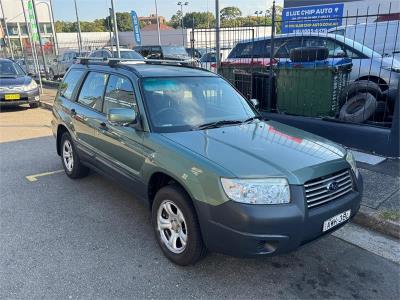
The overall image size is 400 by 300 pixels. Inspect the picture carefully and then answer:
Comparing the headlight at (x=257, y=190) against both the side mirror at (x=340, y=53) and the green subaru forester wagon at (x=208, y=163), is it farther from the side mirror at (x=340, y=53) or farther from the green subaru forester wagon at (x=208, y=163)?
the side mirror at (x=340, y=53)

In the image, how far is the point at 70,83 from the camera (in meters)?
5.29

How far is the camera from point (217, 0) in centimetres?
779

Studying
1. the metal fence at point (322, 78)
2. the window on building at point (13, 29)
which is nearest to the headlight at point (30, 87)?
the metal fence at point (322, 78)

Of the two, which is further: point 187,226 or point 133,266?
point 133,266

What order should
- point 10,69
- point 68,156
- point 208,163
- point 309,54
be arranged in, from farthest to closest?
point 10,69, point 309,54, point 68,156, point 208,163

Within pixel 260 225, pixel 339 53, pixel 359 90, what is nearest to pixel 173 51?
pixel 339 53

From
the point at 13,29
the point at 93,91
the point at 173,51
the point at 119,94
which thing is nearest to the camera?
the point at 119,94

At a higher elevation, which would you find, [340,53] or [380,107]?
[340,53]

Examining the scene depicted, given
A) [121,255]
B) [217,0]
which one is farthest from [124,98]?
[217,0]

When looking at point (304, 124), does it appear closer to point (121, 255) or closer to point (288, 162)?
point (288, 162)

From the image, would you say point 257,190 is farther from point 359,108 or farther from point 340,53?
point 340,53

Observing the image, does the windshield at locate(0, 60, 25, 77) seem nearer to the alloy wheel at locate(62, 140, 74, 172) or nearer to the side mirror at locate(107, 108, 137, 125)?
the alloy wheel at locate(62, 140, 74, 172)

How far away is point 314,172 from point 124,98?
218 cm

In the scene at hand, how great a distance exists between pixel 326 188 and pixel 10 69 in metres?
12.7
